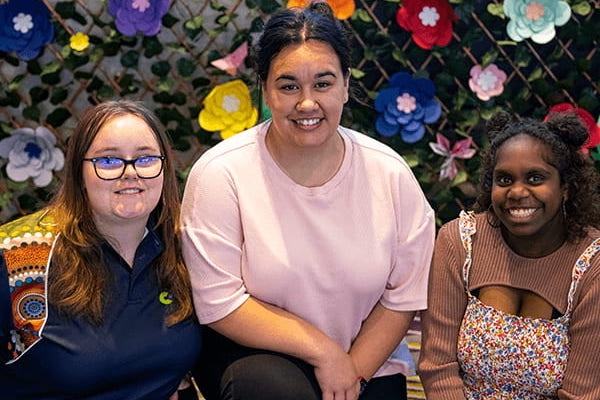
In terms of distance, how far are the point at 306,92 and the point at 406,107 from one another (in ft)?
3.63

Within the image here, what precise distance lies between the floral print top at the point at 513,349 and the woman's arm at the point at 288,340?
0.27 m

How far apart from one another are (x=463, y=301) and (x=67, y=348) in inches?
29.9

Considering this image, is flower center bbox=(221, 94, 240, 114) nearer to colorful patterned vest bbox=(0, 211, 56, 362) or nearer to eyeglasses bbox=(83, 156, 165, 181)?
eyeglasses bbox=(83, 156, 165, 181)

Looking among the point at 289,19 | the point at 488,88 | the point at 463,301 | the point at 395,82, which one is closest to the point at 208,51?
the point at 395,82

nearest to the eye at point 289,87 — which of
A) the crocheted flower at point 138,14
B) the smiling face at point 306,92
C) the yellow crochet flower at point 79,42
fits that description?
the smiling face at point 306,92

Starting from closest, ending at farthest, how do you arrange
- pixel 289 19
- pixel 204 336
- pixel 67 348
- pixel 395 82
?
pixel 67 348, pixel 289 19, pixel 204 336, pixel 395 82

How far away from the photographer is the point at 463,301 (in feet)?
5.19

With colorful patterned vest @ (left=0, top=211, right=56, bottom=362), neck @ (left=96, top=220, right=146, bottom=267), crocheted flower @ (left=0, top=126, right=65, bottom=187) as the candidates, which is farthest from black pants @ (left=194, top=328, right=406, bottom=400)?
crocheted flower @ (left=0, top=126, right=65, bottom=187)

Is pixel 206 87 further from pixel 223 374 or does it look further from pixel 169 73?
pixel 223 374

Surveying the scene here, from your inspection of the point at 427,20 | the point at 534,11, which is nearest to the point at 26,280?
the point at 427,20

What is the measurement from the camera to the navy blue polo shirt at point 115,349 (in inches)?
52.6

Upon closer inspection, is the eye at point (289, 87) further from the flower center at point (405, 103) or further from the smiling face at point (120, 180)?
the flower center at point (405, 103)

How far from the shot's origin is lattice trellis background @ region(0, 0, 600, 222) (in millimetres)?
2496

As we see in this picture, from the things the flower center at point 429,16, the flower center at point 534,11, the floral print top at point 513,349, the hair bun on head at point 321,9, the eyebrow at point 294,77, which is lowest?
the floral print top at point 513,349
